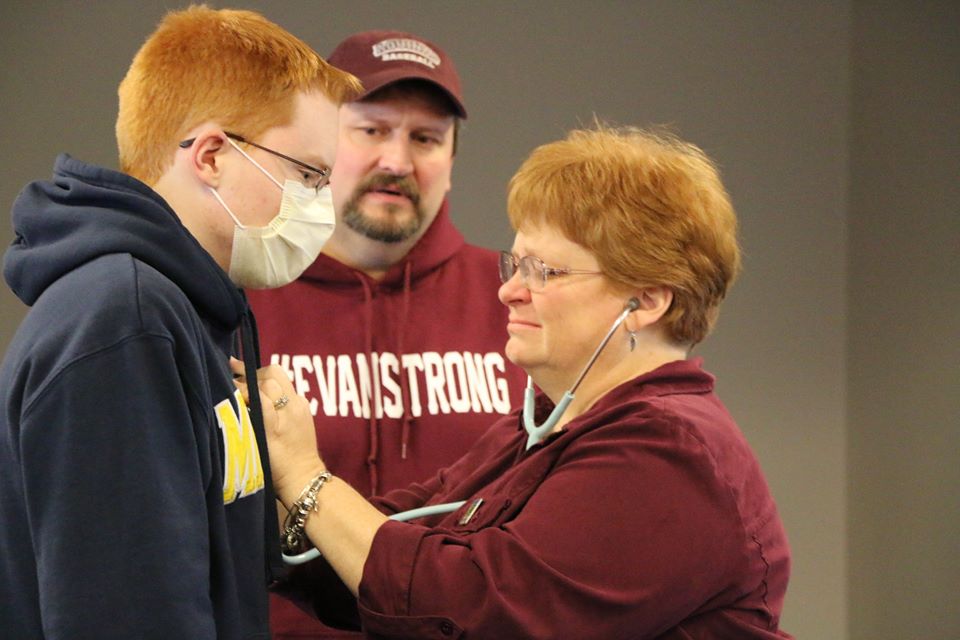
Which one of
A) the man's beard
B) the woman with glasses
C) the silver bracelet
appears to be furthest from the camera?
the man's beard

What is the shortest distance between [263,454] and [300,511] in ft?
0.43

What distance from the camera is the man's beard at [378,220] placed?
2545 mm

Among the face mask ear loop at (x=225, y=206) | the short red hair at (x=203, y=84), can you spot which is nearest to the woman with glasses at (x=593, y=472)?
the face mask ear loop at (x=225, y=206)

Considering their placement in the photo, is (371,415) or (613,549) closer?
(613,549)

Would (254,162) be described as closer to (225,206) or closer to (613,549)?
(225,206)

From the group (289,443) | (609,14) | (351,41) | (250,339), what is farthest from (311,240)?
(609,14)

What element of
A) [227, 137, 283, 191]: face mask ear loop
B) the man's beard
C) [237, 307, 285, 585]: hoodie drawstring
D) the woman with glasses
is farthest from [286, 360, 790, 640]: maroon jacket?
the man's beard

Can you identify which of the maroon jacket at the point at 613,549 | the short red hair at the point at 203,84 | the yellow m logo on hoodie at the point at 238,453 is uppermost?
the short red hair at the point at 203,84

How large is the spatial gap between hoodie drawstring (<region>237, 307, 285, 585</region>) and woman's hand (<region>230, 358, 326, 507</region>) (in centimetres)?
5

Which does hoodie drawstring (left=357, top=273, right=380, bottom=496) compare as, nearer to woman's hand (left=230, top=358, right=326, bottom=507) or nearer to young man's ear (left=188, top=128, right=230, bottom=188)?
woman's hand (left=230, top=358, right=326, bottom=507)

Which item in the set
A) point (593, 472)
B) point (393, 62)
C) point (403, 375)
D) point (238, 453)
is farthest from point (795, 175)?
point (238, 453)

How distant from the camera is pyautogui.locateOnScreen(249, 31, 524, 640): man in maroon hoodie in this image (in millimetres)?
2453

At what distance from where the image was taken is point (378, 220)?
8.35 ft

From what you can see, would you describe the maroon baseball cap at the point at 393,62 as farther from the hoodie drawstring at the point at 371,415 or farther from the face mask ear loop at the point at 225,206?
the face mask ear loop at the point at 225,206
